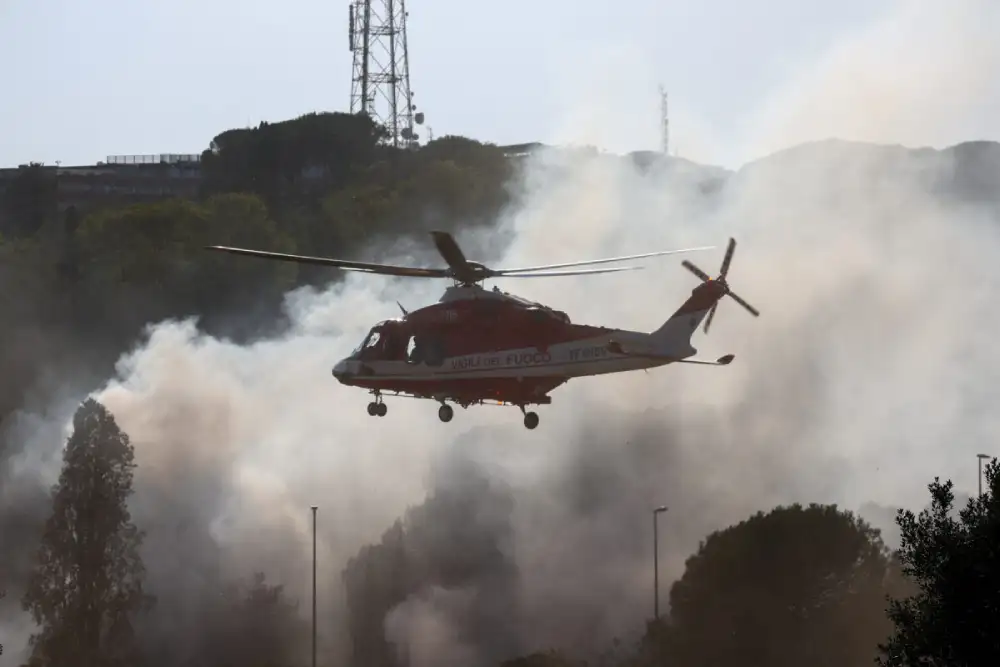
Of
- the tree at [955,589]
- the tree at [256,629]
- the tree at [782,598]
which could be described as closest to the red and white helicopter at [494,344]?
the tree at [782,598]

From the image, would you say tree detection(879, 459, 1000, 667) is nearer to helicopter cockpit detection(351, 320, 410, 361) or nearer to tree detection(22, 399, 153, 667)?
helicopter cockpit detection(351, 320, 410, 361)

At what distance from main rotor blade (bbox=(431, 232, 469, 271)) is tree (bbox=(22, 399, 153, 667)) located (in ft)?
72.7

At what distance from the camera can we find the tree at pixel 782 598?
60.5 metres

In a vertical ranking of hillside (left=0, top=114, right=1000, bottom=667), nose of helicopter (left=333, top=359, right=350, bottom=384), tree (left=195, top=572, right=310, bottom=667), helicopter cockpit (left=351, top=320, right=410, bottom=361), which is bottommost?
tree (left=195, top=572, right=310, bottom=667)

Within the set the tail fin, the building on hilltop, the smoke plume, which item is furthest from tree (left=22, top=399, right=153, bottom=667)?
the building on hilltop

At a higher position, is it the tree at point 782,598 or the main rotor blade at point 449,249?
the main rotor blade at point 449,249

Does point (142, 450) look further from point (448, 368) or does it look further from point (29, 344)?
point (29, 344)

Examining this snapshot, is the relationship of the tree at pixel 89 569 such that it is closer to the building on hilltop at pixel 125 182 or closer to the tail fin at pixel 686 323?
the tail fin at pixel 686 323

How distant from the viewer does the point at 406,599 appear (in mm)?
71375

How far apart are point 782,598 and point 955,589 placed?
2707 centimetres

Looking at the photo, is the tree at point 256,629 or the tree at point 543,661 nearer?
the tree at point 543,661

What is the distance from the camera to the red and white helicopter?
54.1 meters

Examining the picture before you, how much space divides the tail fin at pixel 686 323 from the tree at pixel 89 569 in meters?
26.0

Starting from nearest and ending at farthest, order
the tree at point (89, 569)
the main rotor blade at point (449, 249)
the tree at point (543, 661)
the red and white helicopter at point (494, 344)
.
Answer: the main rotor blade at point (449, 249)
the red and white helicopter at point (494, 344)
the tree at point (543, 661)
the tree at point (89, 569)
